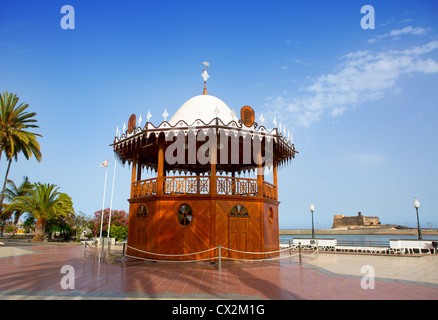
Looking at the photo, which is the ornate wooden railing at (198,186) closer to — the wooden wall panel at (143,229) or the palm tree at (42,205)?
the wooden wall panel at (143,229)

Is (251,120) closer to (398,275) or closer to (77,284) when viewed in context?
(398,275)

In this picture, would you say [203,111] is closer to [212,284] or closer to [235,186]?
[235,186]

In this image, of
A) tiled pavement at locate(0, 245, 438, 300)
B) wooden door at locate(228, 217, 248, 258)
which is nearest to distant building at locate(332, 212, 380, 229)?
wooden door at locate(228, 217, 248, 258)

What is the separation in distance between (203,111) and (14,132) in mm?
23881

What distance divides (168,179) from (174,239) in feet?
9.98

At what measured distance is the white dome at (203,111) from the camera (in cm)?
1527

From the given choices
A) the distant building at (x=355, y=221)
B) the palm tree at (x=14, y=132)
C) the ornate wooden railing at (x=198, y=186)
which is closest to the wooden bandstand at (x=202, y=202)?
the ornate wooden railing at (x=198, y=186)

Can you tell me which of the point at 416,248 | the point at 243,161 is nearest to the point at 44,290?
the point at 243,161

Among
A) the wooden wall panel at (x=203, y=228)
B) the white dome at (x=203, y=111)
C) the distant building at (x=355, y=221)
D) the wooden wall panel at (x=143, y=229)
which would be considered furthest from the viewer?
the distant building at (x=355, y=221)

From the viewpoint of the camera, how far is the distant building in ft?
366

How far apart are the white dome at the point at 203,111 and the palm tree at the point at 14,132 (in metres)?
20.8

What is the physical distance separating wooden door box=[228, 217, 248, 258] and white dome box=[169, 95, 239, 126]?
5491 millimetres
